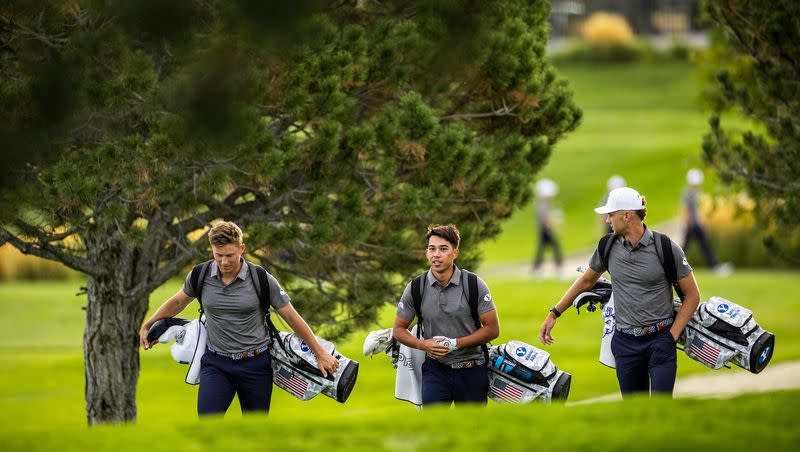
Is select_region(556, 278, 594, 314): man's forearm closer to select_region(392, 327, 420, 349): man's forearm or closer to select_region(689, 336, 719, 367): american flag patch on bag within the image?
select_region(689, 336, 719, 367): american flag patch on bag

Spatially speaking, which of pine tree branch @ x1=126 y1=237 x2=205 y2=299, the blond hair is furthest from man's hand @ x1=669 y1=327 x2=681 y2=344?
pine tree branch @ x1=126 y1=237 x2=205 y2=299

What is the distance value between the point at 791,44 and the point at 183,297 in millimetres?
6862

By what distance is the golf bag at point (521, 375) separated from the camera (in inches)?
317

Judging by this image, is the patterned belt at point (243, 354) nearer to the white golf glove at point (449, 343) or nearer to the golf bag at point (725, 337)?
the white golf glove at point (449, 343)

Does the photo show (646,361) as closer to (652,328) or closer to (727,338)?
(652,328)

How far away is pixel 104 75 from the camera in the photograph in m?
8.72

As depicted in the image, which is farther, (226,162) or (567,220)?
(567,220)

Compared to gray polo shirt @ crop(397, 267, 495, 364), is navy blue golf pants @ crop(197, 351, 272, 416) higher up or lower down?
lower down

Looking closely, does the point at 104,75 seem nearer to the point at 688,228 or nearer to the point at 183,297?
the point at 183,297

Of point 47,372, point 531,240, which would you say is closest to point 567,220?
point 531,240

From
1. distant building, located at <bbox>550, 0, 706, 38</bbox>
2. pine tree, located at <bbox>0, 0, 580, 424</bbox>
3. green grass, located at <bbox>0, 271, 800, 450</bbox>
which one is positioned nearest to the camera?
green grass, located at <bbox>0, 271, 800, 450</bbox>

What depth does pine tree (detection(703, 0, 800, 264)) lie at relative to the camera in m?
11.9

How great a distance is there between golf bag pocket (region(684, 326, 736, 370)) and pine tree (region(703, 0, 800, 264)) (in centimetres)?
432

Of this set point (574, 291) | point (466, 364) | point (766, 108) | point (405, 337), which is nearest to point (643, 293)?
point (574, 291)
